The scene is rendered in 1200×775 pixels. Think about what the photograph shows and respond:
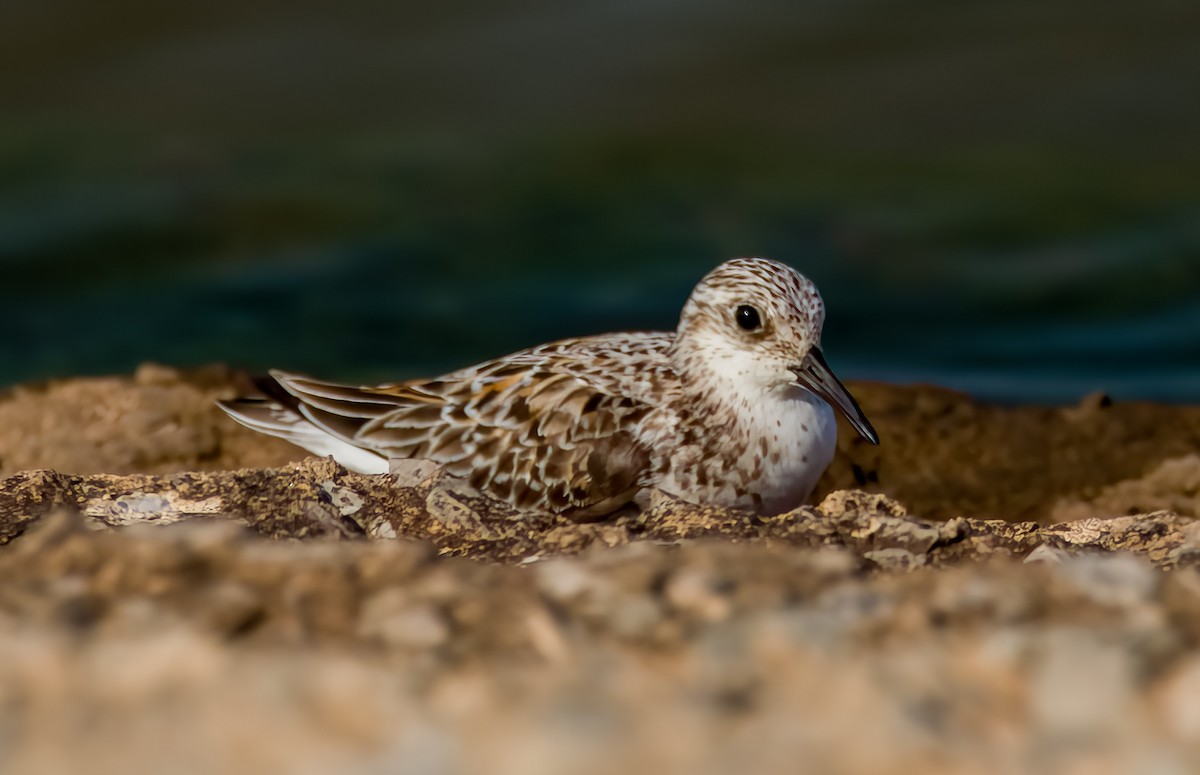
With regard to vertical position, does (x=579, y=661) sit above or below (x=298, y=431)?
above

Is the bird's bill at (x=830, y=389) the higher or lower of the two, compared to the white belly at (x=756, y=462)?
higher

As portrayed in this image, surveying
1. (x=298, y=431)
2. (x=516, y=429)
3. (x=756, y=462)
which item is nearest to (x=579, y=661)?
(x=756, y=462)

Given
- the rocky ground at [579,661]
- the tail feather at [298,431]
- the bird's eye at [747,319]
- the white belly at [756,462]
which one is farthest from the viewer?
the tail feather at [298,431]

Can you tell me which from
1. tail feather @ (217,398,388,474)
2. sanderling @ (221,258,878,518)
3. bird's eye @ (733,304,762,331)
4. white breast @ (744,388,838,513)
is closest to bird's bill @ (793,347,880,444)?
sanderling @ (221,258,878,518)

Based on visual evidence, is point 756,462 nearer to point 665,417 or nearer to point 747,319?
point 665,417

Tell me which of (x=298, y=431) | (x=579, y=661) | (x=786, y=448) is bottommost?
(x=298, y=431)

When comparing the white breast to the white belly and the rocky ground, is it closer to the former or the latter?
the white belly

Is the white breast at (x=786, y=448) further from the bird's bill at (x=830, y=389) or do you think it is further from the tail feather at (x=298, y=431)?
the tail feather at (x=298, y=431)

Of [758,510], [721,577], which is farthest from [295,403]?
[721,577]

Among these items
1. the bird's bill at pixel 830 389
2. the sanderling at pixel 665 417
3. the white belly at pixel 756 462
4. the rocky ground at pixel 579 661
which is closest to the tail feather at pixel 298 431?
the sanderling at pixel 665 417
